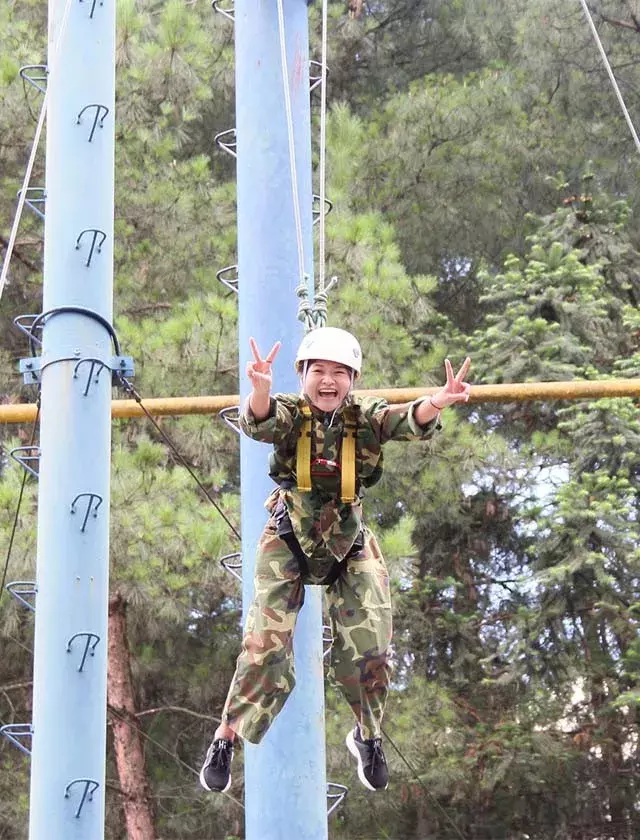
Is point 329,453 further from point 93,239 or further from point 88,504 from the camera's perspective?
point 93,239

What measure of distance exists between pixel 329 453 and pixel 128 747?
10641 millimetres

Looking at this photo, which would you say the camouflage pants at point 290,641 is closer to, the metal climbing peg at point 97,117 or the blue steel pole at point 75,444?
the blue steel pole at point 75,444

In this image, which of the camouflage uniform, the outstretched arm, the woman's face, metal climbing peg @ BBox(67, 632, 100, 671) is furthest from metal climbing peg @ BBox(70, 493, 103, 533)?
the outstretched arm

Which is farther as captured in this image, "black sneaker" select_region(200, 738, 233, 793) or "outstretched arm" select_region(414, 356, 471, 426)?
"black sneaker" select_region(200, 738, 233, 793)

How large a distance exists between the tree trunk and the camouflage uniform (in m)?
9.67

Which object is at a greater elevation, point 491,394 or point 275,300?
point 491,394

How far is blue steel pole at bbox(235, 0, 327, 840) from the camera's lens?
559 centimetres

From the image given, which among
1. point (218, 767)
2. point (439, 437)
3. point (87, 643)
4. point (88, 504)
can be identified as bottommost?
point (218, 767)

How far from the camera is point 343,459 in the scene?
438 cm

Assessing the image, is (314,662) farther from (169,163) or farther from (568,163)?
(568,163)

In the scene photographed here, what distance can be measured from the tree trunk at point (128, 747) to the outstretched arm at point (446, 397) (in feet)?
33.1

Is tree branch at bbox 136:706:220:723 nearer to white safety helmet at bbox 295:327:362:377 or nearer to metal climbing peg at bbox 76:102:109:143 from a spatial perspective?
metal climbing peg at bbox 76:102:109:143

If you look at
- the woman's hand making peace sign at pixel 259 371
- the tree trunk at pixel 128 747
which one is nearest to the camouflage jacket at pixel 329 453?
the woman's hand making peace sign at pixel 259 371

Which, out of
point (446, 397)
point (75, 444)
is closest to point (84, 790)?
point (75, 444)
